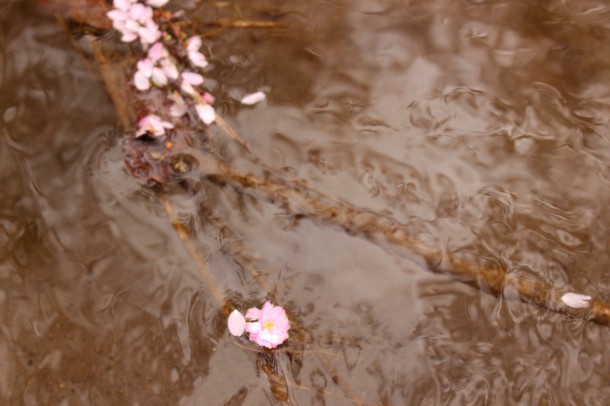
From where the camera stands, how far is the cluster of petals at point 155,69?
103 inches

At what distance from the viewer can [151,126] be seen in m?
2.52

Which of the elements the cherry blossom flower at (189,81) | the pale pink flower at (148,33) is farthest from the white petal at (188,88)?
the pale pink flower at (148,33)

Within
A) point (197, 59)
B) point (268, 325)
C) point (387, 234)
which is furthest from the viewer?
point (197, 59)

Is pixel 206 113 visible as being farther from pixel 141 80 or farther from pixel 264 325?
pixel 264 325

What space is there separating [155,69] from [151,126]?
0.89 ft

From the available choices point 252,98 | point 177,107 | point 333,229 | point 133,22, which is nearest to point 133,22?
point 133,22

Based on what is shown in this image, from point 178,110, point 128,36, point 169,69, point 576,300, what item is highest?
point 128,36

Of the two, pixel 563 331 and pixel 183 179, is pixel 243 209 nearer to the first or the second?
pixel 183 179

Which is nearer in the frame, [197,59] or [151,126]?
[151,126]

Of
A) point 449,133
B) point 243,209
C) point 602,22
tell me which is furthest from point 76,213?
point 602,22

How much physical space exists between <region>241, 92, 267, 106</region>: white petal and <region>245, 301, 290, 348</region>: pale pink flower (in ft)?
2.85

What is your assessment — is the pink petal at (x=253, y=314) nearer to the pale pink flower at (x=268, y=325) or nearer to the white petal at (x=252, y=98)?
the pale pink flower at (x=268, y=325)

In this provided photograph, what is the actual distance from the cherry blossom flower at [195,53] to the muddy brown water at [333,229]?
0.29 feet

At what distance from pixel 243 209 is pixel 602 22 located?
1.80 metres
